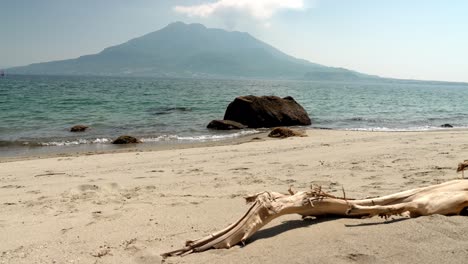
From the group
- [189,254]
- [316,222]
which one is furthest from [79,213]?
[316,222]

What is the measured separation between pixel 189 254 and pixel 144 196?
2223mm

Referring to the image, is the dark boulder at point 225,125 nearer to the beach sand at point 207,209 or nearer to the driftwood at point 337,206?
the beach sand at point 207,209

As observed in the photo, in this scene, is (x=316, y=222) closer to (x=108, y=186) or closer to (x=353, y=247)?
(x=353, y=247)

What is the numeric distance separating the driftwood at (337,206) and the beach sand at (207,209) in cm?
12

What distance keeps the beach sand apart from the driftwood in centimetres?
12

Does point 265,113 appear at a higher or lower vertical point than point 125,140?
higher

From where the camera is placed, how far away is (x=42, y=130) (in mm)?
16453

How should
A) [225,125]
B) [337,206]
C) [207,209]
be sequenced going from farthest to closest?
1. [225,125]
2. [207,209]
3. [337,206]

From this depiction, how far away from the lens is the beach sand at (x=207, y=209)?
332cm

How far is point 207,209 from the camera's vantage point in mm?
4656

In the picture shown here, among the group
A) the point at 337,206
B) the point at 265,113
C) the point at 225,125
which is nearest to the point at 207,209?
the point at 337,206

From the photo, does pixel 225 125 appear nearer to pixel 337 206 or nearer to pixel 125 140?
pixel 125 140

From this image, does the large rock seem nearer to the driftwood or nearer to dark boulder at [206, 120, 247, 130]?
dark boulder at [206, 120, 247, 130]

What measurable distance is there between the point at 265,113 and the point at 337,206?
14.1 metres
